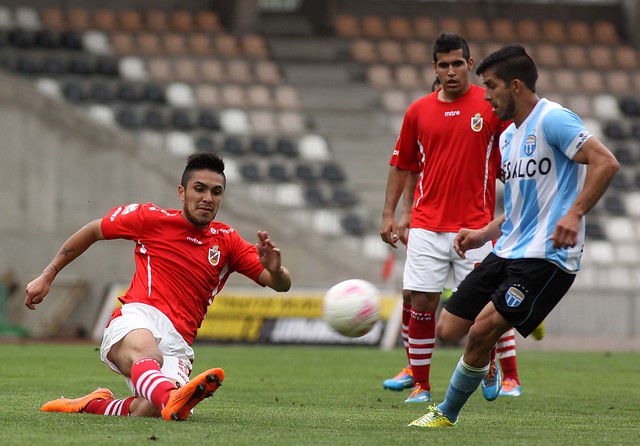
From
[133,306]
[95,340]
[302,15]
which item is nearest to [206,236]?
[133,306]

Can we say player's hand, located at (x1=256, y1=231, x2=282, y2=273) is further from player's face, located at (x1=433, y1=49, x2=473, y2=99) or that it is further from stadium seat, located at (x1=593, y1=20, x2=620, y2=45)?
stadium seat, located at (x1=593, y1=20, x2=620, y2=45)

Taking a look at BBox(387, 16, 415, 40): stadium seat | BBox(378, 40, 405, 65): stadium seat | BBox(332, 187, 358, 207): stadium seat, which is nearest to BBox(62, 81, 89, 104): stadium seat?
BBox(332, 187, 358, 207): stadium seat

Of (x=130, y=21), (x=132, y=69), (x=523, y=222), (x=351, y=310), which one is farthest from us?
(x=130, y=21)

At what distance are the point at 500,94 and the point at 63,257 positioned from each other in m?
2.61

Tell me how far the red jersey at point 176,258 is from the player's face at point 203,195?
0.49 ft

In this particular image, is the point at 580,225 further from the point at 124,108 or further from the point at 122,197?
the point at 124,108

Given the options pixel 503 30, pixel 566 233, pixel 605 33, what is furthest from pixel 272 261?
pixel 605 33

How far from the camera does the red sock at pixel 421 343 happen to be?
8648 millimetres

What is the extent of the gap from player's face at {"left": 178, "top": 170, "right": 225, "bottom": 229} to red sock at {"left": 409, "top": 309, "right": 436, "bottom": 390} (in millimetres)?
2113

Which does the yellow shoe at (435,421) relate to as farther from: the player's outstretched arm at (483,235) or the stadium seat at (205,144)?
the stadium seat at (205,144)

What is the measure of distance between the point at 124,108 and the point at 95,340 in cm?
585

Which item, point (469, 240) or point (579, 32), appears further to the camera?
point (579, 32)

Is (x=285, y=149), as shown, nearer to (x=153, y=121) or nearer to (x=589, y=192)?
(x=153, y=121)

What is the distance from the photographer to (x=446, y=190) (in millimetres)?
8633
